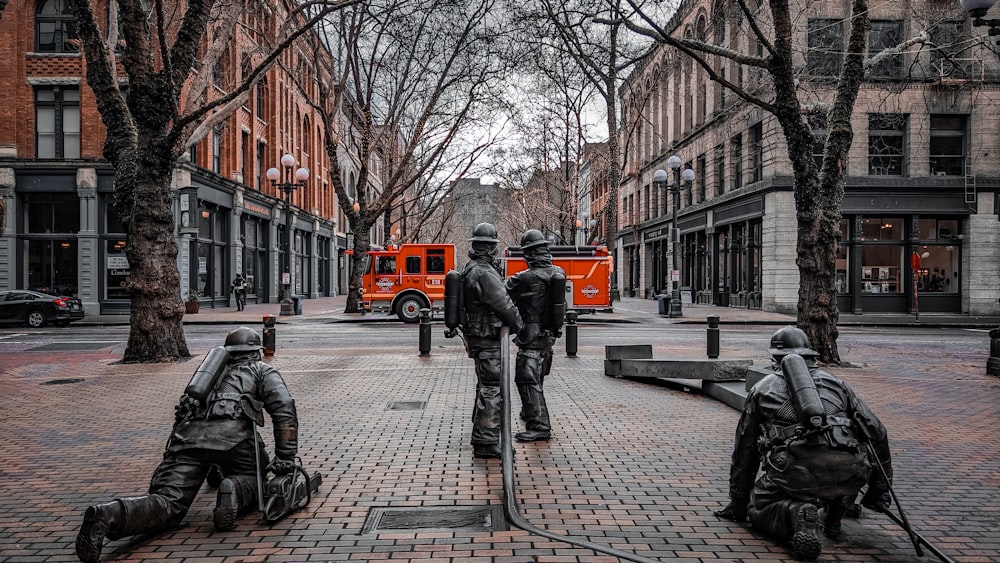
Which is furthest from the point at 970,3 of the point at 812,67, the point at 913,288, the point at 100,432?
the point at 913,288

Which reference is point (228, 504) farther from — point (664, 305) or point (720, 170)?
point (720, 170)

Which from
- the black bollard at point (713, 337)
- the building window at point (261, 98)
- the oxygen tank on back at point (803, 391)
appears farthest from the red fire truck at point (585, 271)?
Result: the oxygen tank on back at point (803, 391)

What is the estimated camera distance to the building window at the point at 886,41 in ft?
92.4

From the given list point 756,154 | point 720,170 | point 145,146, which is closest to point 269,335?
point 145,146

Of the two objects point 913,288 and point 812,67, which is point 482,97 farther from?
point 913,288

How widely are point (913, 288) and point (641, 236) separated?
77.7 ft

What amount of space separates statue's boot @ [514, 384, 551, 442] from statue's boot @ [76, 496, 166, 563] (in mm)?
3517

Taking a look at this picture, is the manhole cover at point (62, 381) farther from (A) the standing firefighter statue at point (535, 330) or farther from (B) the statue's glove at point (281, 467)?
(B) the statue's glove at point (281, 467)

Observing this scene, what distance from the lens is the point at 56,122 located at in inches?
1077

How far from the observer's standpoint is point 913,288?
28797mm

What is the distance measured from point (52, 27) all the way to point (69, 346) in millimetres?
17631

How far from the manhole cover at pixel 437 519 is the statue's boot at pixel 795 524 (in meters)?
1.55

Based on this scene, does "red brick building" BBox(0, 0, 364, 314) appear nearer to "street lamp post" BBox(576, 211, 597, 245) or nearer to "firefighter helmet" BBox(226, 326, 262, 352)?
"street lamp post" BBox(576, 211, 597, 245)

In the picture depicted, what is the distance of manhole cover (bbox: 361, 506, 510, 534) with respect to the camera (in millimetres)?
4492
